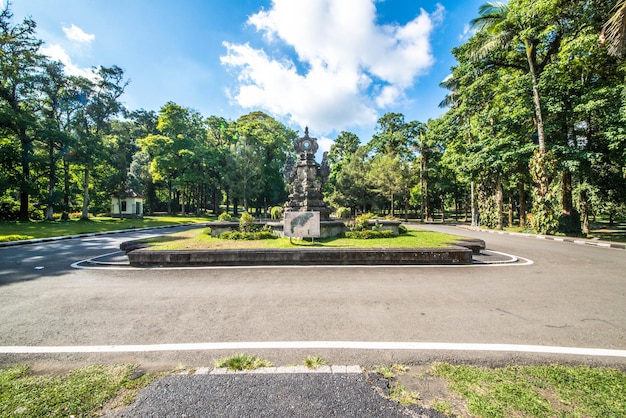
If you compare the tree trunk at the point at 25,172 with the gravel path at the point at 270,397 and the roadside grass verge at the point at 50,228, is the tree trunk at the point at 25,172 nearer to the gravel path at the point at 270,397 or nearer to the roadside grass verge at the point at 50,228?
the roadside grass verge at the point at 50,228

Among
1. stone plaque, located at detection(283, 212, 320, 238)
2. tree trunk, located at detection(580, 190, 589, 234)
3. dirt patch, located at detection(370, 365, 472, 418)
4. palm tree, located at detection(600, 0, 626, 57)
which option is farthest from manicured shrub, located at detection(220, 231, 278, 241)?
tree trunk, located at detection(580, 190, 589, 234)

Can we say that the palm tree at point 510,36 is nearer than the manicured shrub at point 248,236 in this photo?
No

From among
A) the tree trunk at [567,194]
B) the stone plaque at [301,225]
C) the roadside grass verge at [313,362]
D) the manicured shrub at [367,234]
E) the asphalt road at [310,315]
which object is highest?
the tree trunk at [567,194]

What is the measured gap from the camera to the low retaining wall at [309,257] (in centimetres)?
783

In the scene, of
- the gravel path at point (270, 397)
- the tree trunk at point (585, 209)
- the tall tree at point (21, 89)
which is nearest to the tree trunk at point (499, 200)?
the tree trunk at point (585, 209)

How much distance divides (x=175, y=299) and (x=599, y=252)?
15.1m

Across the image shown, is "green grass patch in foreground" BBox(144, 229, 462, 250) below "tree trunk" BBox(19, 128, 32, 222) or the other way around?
below

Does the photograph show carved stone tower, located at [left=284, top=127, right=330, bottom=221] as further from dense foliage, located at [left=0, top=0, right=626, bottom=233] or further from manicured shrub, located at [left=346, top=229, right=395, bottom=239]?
manicured shrub, located at [left=346, top=229, right=395, bottom=239]

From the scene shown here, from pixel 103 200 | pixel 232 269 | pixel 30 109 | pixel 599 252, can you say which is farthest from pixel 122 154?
pixel 599 252

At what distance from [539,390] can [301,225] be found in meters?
8.01

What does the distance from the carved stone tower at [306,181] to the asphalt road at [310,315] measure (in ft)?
30.8

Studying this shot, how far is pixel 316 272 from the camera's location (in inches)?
274

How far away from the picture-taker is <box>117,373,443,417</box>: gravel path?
2076 millimetres

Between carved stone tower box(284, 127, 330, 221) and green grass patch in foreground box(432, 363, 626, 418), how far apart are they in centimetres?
1297
